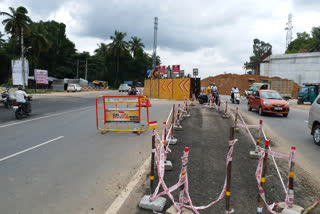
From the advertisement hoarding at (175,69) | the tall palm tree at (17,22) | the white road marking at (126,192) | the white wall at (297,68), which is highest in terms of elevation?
the tall palm tree at (17,22)

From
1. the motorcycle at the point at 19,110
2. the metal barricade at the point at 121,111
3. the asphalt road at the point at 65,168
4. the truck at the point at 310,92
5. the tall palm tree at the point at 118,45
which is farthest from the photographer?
the tall palm tree at the point at 118,45

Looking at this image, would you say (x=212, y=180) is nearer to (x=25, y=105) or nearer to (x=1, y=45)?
(x=25, y=105)

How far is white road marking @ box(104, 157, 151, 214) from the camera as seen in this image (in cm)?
375

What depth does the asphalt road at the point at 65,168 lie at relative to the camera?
3.98 m

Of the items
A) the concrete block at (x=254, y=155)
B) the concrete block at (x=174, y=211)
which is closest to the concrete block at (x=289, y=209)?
the concrete block at (x=174, y=211)

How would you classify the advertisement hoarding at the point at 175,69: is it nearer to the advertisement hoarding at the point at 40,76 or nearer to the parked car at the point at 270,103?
the parked car at the point at 270,103

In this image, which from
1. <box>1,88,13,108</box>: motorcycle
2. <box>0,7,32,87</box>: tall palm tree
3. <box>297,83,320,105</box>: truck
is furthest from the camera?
<box>0,7,32,87</box>: tall palm tree

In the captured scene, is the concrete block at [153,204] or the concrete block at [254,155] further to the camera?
the concrete block at [254,155]

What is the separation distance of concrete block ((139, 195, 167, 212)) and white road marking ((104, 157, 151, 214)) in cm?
35

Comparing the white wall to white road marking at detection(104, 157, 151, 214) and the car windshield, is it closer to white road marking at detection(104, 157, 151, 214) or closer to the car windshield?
the car windshield

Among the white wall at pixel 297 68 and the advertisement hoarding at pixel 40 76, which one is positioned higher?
the white wall at pixel 297 68

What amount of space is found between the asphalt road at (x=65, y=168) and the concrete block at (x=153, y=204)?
0.56 meters

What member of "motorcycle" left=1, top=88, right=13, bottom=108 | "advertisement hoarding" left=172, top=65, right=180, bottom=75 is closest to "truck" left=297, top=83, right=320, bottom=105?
"advertisement hoarding" left=172, top=65, right=180, bottom=75

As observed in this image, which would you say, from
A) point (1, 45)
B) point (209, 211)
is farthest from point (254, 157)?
point (1, 45)
